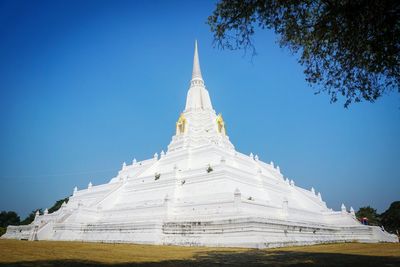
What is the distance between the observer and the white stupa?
2147 centimetres

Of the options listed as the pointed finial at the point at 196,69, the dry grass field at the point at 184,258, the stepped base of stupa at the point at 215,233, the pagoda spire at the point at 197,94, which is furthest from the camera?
the pointed finial at the point at 196,69

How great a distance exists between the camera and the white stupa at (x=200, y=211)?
2147cm

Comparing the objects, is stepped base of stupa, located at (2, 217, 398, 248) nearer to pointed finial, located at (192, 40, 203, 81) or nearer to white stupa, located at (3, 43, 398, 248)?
white stupa, located at (3, 43, 398, 248)

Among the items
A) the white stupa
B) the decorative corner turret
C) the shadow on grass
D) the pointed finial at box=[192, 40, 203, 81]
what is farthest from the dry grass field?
the pointed finial at box=[192, 40, 203, 81]

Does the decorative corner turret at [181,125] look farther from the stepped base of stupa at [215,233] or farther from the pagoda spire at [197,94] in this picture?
the stepped base of stupa at [215,233]

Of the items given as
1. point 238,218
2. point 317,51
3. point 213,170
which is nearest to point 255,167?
point 213,170

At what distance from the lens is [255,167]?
3938cm

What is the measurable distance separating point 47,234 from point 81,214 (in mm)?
3473

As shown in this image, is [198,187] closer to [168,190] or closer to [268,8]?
[168,190]

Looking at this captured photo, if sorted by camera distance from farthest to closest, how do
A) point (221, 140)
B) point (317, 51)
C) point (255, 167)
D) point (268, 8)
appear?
point (221, 140)
point (255, 167)
point (317, 51)
point (268, 8)

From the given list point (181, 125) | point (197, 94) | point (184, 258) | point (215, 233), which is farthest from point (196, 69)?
point (184, 258)

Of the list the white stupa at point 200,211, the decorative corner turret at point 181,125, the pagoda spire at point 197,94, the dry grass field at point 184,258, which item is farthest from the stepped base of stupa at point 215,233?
the pagoda spire at point 197,94

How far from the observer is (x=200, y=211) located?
25.9 m

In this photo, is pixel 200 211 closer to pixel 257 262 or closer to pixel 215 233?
pixel 215 233
